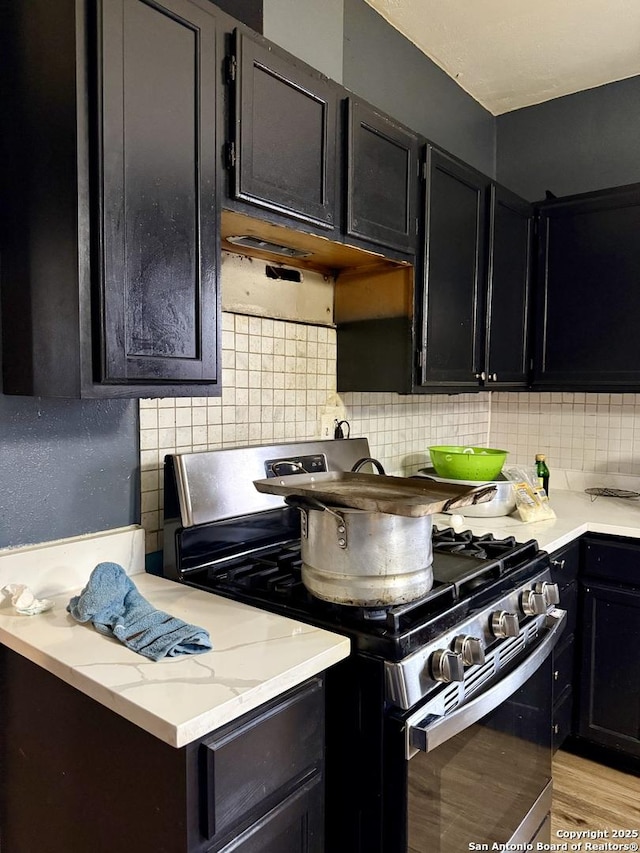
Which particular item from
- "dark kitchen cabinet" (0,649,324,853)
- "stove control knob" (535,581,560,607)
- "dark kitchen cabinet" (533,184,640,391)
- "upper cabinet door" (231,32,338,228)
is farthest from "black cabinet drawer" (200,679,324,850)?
"dark kitchen cabinet" (533,184,640,391)

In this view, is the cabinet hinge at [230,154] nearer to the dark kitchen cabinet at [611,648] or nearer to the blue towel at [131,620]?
the blue towel at [131,620]

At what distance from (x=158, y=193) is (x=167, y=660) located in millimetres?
850

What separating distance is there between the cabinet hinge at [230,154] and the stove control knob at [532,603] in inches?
48.4

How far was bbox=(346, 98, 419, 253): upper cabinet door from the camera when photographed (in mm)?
1608

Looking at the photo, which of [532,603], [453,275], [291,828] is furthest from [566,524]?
[291,828]

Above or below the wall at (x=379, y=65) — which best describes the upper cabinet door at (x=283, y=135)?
below

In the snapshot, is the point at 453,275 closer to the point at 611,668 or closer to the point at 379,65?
the point at 379,65

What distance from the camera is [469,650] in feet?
3.97

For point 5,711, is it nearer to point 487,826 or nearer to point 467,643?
point 467,643

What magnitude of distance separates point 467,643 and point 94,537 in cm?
86

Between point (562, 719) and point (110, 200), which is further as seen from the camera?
point (562, 719)

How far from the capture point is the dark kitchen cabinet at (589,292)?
7.78ft

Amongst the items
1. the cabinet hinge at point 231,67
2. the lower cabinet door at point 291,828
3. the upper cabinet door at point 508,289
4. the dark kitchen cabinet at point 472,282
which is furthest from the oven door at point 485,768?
the cabinet hinge at point 231,67

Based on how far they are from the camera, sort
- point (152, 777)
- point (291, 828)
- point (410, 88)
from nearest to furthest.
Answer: point (152, 777) → point (291, 828) → point (410, 88)
